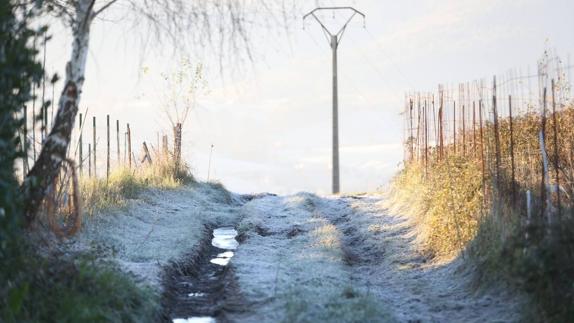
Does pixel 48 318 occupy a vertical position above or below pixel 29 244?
below

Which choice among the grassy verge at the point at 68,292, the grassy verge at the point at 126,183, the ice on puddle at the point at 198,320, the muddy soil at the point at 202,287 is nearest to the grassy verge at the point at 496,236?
the muddy soil at the point at 202,287

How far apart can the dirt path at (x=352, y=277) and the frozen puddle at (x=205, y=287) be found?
337 millimetres

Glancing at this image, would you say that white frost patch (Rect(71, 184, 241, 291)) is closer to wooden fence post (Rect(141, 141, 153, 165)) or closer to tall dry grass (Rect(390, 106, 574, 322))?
wooden fence post (Rect(141, 141, 153, 165))

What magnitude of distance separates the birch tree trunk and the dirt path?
2.34 meters

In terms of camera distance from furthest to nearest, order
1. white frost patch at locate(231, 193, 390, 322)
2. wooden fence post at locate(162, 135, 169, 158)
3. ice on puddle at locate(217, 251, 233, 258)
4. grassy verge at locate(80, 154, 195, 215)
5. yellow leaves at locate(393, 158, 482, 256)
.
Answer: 1. wooden fence post at locate(162, 135, 169, 158)
2. grassy verge at locate(80, 154, 195, 215)
3. ice on puddle at locate(217, 251, 233, 258)
4. yellow leaves at locate(393, 158, 482, 256)
5. white frost patch at locate(231, 193, 390, 322)

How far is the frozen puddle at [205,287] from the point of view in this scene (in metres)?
7.66

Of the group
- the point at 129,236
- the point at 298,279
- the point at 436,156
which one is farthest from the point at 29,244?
the point at 436,156

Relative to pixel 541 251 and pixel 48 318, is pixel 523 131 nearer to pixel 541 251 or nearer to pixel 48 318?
pixel 541 251

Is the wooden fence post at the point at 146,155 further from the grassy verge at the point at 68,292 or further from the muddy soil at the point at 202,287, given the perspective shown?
the grassy verge at the point at 68,292

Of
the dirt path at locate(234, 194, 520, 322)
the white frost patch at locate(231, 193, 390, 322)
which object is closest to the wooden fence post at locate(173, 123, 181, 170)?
the dirt path at locate(234, 194, 520, 322)

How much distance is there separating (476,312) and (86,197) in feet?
22.0

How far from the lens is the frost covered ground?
7.29 metres

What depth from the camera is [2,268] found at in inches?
239

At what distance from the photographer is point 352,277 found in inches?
356
